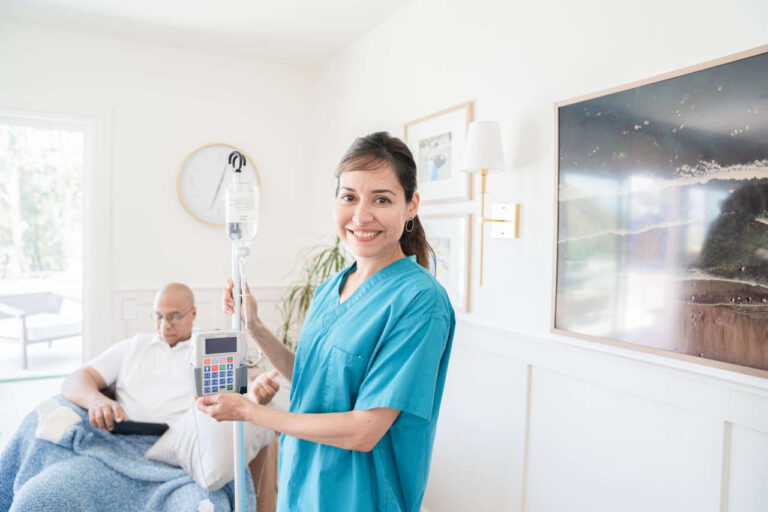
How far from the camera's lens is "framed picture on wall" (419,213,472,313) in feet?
6.88

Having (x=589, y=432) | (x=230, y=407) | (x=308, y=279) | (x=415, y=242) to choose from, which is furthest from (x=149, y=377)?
(x=589, y=432)

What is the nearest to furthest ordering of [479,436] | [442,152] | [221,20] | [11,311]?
[479,436] < [442,152] < [221,20] < [11,311]

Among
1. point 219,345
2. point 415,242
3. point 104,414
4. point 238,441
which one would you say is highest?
point 415,242

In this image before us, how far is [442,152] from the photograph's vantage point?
2244 mm

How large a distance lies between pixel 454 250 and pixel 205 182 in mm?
1947

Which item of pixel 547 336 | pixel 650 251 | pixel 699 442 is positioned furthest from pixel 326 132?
pixel 699 442

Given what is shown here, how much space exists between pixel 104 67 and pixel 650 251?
10.5ft

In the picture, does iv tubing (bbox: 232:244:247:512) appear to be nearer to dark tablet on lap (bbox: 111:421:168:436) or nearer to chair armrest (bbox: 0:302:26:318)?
dark tablet on lap (bbox: 111:421:168:436)

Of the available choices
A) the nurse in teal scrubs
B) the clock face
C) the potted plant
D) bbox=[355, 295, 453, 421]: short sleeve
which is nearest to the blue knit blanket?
the nurse in teal scrubs

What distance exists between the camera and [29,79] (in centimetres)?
286

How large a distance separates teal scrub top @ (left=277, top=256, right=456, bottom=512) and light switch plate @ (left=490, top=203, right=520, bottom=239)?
2.86 feet

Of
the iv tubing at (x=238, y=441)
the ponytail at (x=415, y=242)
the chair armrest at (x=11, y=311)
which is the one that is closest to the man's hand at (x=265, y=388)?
the iv tubing at (x=238, y=441)

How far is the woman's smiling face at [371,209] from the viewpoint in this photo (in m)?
1.02

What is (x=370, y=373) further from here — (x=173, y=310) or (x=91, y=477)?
(x=173, y=310)
